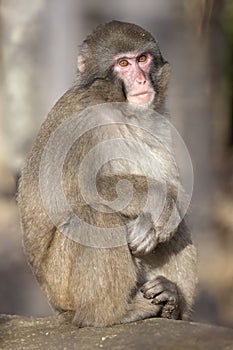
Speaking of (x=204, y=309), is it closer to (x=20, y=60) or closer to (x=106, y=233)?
(x=20, y=60)

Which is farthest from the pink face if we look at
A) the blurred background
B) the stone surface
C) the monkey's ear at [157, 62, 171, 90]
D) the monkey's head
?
the stone surface

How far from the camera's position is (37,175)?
9.39 metres

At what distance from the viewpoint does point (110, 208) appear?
353 inches

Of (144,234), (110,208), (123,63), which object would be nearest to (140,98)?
(123,63)

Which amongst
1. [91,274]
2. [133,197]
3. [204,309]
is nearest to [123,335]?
[91,274]

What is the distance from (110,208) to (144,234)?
314 mm

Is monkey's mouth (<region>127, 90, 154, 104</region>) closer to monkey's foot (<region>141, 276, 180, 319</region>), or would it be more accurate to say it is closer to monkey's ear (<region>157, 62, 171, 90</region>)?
monkey's ear (<region>157, 62, 171, 90</region>)

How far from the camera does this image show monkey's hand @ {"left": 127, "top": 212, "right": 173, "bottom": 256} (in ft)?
29.4

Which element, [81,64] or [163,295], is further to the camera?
[81,64]

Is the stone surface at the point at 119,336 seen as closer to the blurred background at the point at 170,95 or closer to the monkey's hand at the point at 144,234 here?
the monkey's hand at the point at 144,234

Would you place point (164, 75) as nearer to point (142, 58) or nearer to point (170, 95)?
point (142, 58)

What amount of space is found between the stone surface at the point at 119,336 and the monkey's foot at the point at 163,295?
0.75 feet

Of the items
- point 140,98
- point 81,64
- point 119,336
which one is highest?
point 81,64

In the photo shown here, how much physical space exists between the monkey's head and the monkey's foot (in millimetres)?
1391
